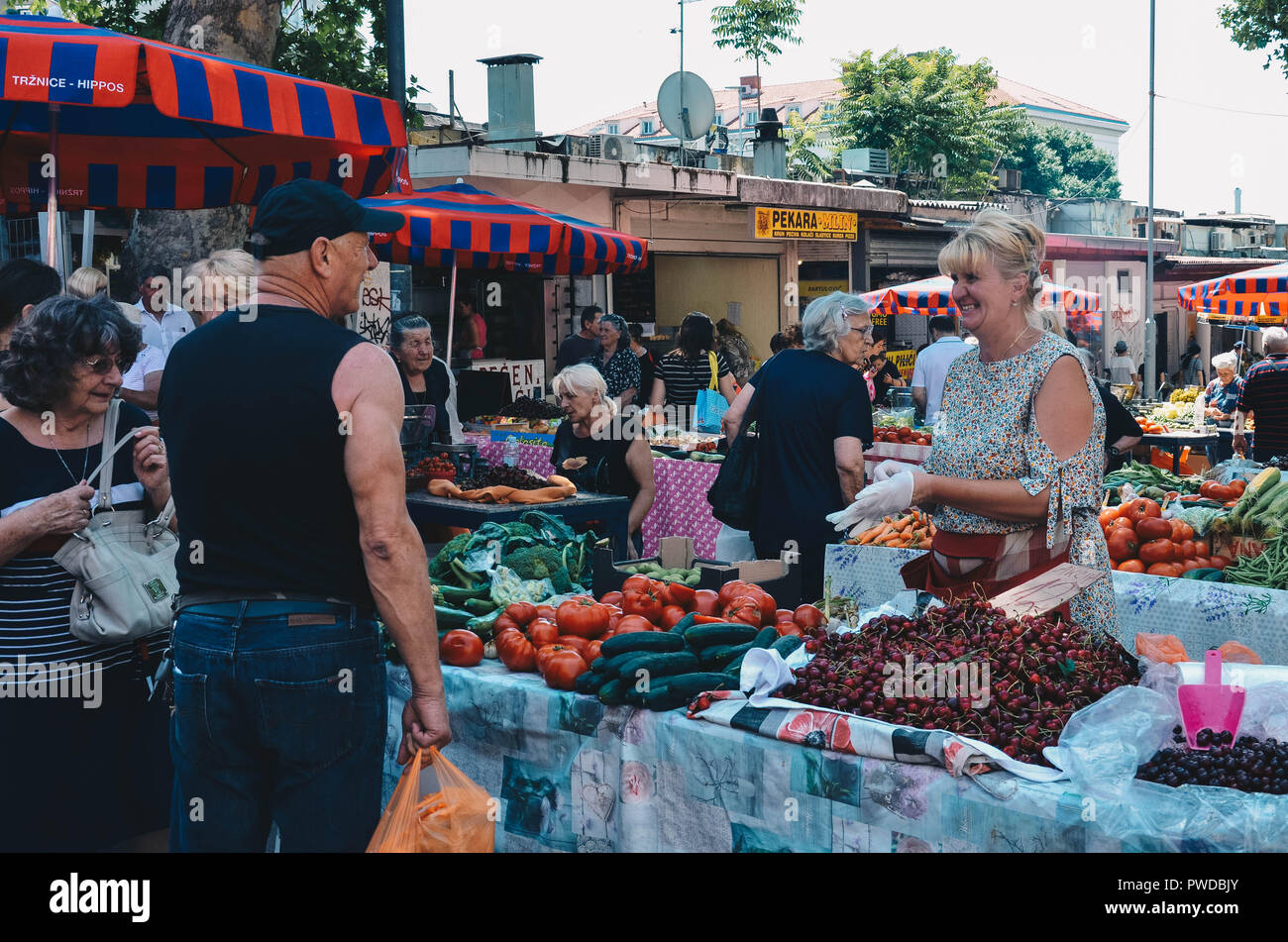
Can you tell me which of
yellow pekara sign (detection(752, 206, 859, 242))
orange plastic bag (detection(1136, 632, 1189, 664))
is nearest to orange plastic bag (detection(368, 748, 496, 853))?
orange plastic bag (detection(1136, 632, 1189, 664))

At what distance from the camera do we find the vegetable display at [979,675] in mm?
2914

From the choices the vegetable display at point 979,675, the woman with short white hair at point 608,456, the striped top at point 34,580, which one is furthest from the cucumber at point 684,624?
the woman with short white hair at point 608,456

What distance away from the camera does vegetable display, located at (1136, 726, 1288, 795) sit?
2.58 m

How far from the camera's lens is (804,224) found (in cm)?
2025

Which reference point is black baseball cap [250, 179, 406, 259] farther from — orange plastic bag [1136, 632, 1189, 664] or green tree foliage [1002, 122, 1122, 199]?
green tree foliage [1002, 122, 1122, 199]

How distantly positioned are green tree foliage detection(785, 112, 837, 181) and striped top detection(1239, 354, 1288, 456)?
26994mm

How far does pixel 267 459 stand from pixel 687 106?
56.4 ft

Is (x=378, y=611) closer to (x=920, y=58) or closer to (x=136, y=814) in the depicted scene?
(x=136, y=814)

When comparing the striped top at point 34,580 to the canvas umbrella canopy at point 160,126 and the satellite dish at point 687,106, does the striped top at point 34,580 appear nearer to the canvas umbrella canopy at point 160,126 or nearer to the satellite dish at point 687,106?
the canvas umbrella canopy at point 160,126

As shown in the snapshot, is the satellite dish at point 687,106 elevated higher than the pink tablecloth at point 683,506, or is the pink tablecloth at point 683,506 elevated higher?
the satellite dish at point 687,106

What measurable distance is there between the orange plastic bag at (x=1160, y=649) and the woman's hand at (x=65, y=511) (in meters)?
2.83

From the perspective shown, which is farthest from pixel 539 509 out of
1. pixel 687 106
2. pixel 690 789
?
pixel 687 106

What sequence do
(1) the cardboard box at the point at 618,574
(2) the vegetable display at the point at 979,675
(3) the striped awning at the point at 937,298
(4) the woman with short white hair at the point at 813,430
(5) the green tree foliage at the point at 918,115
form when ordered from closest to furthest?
1. (2) the vegetable display at the point at 979,675
2. (1) the cardboard box at the point at 618,574
3. (4) the woman with short white hair at the point at 813,430
4. (3) the striped awning at the point at 937,298
5. (5) the green tree foliage at the point at 918,115

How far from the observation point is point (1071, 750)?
267cm
